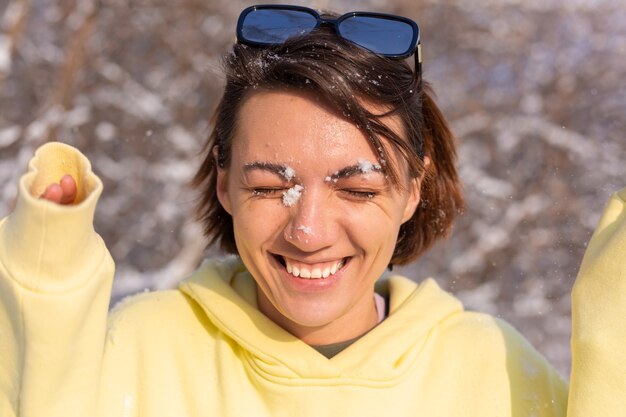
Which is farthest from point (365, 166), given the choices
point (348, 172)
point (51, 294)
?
point (51, 294)

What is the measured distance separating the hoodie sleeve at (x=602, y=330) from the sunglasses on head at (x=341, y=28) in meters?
0.65

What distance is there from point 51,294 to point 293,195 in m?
0.58

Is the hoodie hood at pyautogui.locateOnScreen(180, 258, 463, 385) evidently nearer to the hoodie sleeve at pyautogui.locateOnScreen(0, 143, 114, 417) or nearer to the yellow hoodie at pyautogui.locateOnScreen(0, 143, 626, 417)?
the yellow hoodie at pyautogui.locateOnScreen(0, 143, 626, 417)

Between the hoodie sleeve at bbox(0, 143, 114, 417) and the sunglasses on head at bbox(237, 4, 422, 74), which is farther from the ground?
the sunglasses on head at bbox(237, 4, 422, 74)

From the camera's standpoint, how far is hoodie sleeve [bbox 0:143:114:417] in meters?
1.79

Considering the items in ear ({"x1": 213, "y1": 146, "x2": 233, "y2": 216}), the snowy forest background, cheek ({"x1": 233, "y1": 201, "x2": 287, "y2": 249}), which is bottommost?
the snowy forest background

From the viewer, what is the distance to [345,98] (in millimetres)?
A: 2109

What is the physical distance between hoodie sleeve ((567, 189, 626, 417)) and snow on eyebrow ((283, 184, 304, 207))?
69 cm

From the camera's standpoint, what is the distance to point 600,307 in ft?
6.78

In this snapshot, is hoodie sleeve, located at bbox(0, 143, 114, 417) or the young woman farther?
the young woman

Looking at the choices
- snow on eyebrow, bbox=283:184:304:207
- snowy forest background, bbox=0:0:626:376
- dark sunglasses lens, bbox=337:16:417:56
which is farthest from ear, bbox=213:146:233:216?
snowy forest background, bbox=0:0:626:376

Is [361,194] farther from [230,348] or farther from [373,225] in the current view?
[230,348]

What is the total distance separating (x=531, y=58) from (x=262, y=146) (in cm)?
533

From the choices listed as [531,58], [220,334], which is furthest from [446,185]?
[531,58]
